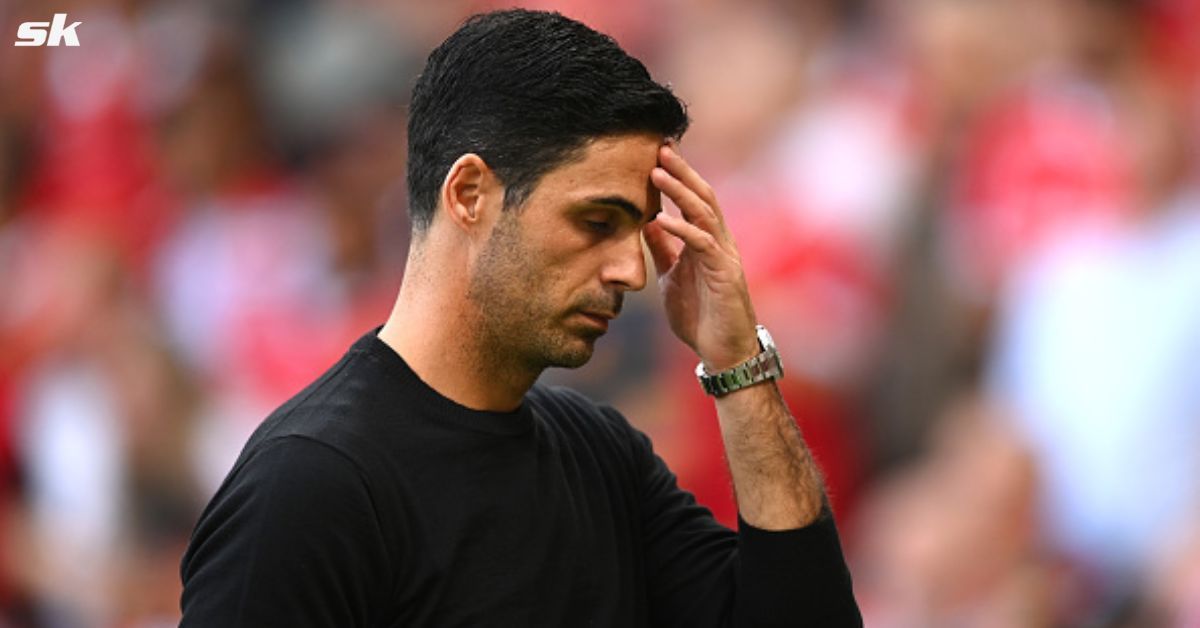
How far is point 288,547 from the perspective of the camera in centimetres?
204

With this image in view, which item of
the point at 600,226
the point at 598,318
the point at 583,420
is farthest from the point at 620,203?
the point at 583,420

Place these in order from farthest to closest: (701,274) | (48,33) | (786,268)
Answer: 1. (48,33)
2. (786,268)
3. (701,274)

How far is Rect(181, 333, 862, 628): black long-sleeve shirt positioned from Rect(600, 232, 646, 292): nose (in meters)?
0.21

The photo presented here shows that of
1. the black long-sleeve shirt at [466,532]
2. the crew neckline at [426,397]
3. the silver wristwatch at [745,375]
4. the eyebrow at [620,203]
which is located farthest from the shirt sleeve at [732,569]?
the eyebrow at [620,203]

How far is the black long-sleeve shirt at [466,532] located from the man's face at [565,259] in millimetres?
114

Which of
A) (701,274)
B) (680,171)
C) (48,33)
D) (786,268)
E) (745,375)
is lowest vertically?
(745,375)

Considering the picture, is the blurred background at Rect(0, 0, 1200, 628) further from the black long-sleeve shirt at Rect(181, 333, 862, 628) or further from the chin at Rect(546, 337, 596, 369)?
the chin at Rect(546, 337, 596, 369)

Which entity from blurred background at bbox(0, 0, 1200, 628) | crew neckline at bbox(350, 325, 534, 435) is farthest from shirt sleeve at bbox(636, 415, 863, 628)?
blurred background at bbox(0, 0, 1200, 628)

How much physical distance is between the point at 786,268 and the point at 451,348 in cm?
251

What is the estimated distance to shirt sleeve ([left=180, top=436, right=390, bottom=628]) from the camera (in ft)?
6.63

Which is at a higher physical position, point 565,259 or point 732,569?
point 565,259

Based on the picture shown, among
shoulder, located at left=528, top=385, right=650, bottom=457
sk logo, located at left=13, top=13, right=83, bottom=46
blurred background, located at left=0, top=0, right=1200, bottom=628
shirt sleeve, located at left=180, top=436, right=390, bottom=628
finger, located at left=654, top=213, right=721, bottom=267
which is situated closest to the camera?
shirt sleeve, located at left=180, top=436, right=390, bottom=628

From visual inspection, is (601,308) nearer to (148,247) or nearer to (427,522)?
(427,522)

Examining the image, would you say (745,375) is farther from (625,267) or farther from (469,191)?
(469,191)
